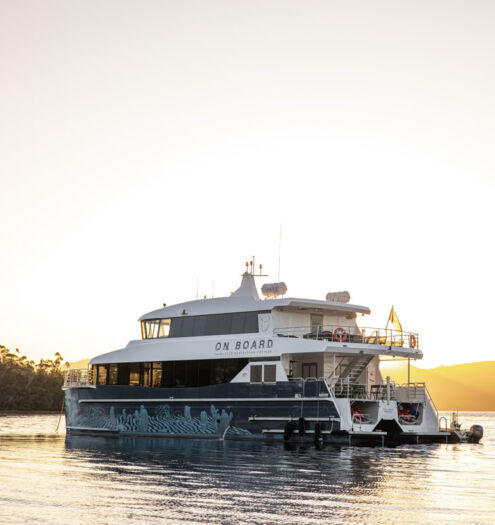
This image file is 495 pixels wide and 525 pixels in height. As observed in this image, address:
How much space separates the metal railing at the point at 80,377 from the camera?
126ft

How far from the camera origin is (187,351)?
1353 inches

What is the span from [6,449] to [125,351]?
9.00 m

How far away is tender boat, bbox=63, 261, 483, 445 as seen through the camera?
99.0 feet

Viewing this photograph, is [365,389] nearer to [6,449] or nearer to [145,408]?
[145,408]

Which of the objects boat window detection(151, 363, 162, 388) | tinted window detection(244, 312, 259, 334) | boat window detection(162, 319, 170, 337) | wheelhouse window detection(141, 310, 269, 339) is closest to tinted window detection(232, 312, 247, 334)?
wheelhouse window detection(141, 310, 269, 339)

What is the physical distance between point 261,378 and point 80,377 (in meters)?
12.1

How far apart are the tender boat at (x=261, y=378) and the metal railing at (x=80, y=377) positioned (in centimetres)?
51

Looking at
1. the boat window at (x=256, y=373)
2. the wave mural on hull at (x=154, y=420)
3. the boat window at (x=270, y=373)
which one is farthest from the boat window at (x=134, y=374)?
the boat window at (x=270, y=373)

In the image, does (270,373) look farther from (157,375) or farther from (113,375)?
(113,375)

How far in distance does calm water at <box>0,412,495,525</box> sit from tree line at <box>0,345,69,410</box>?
8738cm

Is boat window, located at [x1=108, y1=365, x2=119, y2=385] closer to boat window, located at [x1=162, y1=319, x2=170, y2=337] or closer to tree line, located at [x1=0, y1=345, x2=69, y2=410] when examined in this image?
boat window, located at [x1=162, y1=319, x2=170, y2=337]

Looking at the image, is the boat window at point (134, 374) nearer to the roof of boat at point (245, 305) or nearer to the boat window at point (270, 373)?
the roof of boat at point (245, 305)

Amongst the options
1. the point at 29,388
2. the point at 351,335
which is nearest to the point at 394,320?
the point at 351,335

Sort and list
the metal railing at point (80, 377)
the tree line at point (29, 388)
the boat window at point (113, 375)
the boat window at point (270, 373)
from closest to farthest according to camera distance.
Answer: the boat window at point (270, 373), the boat window at point (113, 375), the metal railing at point (80, 377), the tree line at point (29, 388)
